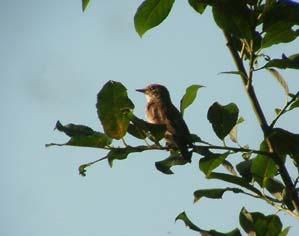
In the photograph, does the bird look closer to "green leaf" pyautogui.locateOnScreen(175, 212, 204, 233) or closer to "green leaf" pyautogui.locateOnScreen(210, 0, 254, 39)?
"green leaf" pyautogui.locateOnScreen(175, 212, 204, 233)

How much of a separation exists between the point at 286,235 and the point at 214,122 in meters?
0.55

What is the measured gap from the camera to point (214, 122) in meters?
2.35

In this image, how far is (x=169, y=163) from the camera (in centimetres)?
239

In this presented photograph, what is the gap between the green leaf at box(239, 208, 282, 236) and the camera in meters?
2.19

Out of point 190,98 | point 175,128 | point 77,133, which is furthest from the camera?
point 175,128

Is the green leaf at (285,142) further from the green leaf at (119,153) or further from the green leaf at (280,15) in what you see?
the green leaf at (119,153)

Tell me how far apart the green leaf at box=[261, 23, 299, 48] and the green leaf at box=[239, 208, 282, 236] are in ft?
2.27

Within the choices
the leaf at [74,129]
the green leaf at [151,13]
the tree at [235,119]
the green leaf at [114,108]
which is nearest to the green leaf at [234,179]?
the tree at [235,119]

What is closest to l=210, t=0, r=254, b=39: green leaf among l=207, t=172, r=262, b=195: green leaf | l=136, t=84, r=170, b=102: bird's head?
l=207, t=172, r=262, b=195: green leaf

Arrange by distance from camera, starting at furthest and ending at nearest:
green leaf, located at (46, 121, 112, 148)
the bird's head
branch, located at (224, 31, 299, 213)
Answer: the bird's head → green leaf, located at (46, 121, 112, 148) → branch, located at (224, 31, 299, 213)

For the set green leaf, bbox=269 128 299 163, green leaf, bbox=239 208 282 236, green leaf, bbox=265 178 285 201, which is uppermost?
green leaf, bbox=269 128 299 163

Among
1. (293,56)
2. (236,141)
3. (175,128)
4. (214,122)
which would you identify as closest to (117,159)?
(214,122)

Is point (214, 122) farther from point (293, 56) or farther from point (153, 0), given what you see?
point (153, 0)

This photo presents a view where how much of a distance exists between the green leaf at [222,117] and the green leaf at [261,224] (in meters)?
0.35
